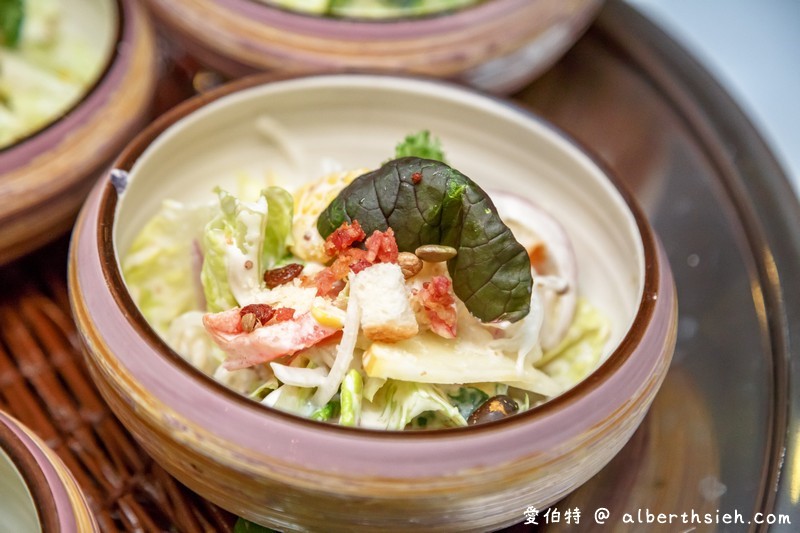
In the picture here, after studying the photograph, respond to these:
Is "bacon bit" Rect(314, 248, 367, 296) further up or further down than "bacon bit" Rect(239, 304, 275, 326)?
further up

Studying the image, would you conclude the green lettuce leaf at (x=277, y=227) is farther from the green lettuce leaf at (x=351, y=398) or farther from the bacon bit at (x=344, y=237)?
the green lettuce leaf at (x=351, y=398)

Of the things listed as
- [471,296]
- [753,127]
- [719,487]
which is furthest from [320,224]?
[753,127]

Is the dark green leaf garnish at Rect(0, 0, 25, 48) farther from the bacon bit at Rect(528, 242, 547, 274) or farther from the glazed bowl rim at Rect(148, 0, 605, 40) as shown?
the bacon bit at Rect(528, 242, 547, 274)

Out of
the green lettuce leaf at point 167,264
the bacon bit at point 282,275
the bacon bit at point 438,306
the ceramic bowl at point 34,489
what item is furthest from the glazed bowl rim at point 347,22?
the ceramic bowl at point 34,489

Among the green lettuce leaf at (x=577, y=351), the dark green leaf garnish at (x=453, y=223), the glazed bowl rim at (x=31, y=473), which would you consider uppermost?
the green lettuce leaf at (x=577, y=351)

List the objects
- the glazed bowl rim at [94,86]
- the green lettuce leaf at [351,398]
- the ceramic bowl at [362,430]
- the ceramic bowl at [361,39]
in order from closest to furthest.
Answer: the ceramic bowl at [362,430]
the green lettuce leaf at [351,398]
the glazed bowl rim at [94,86]
the ceramic bowl at [361,39]

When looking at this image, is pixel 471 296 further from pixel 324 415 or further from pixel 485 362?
pixel 324 415

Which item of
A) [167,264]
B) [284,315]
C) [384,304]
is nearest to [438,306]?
[384,304]

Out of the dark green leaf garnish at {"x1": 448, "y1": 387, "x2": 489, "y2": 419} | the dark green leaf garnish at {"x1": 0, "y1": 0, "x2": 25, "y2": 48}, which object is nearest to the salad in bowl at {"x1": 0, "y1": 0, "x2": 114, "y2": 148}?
the dark green leaf garnish at {"x1": 0, "y1": 0, "x2": 25, "y2": 48}
